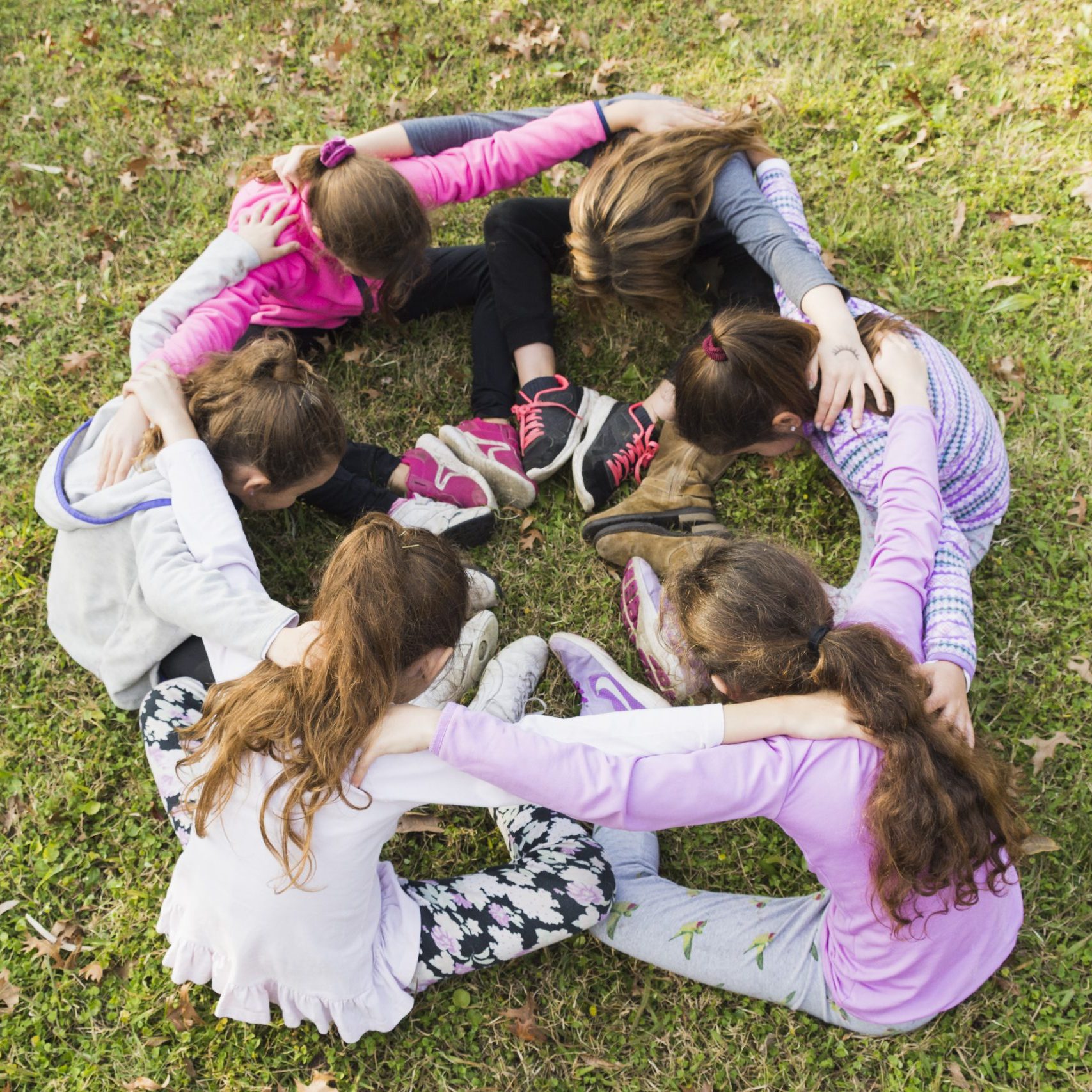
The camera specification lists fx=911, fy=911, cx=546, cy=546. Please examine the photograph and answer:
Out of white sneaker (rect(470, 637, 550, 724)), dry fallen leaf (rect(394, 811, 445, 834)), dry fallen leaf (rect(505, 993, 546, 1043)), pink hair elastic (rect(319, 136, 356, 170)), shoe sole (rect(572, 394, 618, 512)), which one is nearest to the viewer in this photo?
dry fallen leaf (rect(505, 993, 546, 1043))

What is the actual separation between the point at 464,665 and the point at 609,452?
1139 millimetres

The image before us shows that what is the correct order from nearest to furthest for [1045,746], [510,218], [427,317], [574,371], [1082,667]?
[1045,746] → [1082,667] → [510,218] → [574,371] → [427,317]

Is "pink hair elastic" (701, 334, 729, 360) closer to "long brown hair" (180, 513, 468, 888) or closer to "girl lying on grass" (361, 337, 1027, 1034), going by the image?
"girl lying on grass" (361, 337, 1027, 1034)

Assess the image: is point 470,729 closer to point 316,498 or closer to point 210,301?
point 316,498

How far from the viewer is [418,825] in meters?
3.47

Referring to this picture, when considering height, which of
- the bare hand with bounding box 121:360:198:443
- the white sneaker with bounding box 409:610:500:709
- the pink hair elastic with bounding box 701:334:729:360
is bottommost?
the white sneaker with bounding box 409:610:500:709

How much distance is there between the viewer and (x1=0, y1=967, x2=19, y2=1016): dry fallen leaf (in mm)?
3191

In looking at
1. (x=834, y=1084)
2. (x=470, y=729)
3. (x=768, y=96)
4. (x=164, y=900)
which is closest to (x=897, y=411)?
(x=470, y=729)

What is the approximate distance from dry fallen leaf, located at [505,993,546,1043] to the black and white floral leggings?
0.23m

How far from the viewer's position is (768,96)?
5.06 meters

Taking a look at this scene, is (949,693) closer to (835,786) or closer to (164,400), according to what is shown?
(835,786)

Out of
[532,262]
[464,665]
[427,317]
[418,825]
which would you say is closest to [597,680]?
[464,665]

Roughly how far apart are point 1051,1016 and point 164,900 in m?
3.02

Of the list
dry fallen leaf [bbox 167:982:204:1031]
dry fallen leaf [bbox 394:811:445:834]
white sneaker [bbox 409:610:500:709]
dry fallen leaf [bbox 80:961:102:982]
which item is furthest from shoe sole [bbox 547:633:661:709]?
dry fallen leaf [bbox 80:961:102:982]
